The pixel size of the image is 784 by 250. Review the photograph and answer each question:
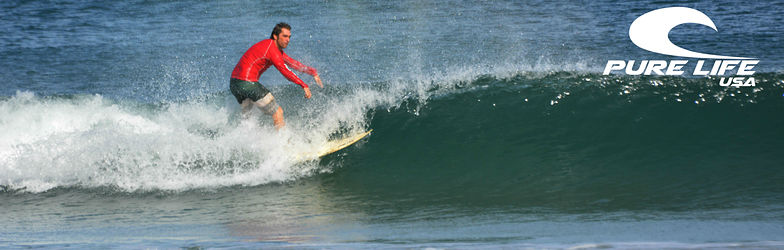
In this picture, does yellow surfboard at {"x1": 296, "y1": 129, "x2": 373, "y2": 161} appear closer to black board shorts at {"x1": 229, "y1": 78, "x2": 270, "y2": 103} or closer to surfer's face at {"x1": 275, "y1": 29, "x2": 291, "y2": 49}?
black board shorts at {"x1": 229, "y1": 78, "x2": 270, "y2": 103}

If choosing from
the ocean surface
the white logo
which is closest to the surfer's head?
the ocean surface

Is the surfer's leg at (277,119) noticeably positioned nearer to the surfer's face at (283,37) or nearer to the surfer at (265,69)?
the surfer at (265,69)

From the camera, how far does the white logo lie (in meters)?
11.2

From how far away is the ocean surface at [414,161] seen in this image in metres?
5.20

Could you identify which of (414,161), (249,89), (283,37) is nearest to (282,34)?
(283,37)

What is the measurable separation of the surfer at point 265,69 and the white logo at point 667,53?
16.2ft

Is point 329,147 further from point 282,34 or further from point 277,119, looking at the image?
point 282,34

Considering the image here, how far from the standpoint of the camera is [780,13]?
55.4 ft

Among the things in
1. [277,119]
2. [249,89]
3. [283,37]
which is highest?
[283,37]

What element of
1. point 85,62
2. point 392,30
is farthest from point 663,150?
point 85,62

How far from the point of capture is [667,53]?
43.1 feet

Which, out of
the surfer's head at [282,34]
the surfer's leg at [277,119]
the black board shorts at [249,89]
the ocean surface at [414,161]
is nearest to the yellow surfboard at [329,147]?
the ocean surface at [414,161]

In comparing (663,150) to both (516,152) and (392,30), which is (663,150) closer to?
(516,152)

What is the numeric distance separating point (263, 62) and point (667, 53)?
8.76 meters
